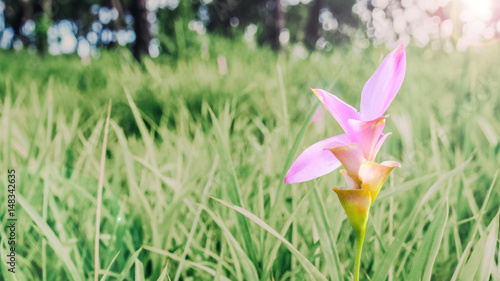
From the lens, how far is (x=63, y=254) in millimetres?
556

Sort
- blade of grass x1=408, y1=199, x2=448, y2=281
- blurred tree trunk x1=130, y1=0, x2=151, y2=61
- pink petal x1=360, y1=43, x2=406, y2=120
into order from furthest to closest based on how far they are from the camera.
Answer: blurred tree trunk x1=130, y1=0, x2=151, y2=61
blade of grass x1=408, y1=199, x2=448, y2=281
pink petal x1=360, y1=43, x2=406, y2=120

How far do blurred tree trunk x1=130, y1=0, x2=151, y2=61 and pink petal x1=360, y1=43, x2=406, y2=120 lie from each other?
4.26 m

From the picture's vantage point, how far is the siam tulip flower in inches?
13.2

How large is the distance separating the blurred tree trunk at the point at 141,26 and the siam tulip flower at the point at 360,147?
4.25m

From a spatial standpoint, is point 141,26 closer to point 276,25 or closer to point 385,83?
point 276,25

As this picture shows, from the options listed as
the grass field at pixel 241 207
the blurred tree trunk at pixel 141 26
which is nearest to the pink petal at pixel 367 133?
the grass field at pixel 241 207

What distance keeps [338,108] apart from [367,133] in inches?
1.4

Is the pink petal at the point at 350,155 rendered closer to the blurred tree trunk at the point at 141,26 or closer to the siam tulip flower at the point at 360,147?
the siam tulip flower at the point at 360,147

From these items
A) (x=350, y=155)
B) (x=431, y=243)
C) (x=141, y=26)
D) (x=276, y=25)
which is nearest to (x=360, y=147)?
(x=350, y=155)

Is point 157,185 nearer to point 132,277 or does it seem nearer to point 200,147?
point 132,277

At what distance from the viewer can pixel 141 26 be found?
430 centimetres

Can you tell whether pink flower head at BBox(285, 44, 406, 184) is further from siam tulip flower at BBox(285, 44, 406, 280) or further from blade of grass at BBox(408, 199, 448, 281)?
blade of grass at BBox(408, 199, 448, 281)

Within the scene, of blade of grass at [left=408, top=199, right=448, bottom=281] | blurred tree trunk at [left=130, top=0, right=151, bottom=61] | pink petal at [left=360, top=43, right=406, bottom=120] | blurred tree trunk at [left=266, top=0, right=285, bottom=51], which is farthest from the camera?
blurred tree trunk at [left=266, top=0, right=285, bottom=51]

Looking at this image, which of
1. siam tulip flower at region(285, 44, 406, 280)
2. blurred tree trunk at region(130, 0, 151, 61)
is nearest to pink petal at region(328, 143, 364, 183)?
siam tulip flower at region(285, 44, 406, 280)
